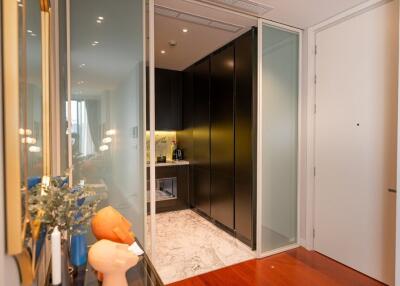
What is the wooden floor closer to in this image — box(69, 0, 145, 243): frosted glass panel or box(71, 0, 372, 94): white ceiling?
box(69, 0, 145, 243): frosted glass panel

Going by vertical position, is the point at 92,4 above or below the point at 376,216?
above

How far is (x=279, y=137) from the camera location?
9.96ft

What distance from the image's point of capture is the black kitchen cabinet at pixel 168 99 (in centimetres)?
452

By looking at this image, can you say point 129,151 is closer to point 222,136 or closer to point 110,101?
point 110,101

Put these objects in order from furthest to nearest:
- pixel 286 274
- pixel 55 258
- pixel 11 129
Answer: pixel 286 274 < pixel 55 258 < pixel 11 129

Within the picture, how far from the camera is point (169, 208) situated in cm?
444

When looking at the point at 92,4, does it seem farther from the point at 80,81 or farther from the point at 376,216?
the point at 376,216

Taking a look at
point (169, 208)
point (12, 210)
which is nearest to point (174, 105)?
point (169, 208)

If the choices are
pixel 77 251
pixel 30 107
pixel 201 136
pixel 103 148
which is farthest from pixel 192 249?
pixel 30 107

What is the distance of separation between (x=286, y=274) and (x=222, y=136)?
1.95 meters

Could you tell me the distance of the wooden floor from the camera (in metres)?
2.34

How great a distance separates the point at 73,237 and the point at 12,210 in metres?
0.57

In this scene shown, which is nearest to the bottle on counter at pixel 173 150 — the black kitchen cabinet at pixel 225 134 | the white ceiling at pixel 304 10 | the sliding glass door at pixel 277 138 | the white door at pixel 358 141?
the black kitchen cabinet at pixel 225 134

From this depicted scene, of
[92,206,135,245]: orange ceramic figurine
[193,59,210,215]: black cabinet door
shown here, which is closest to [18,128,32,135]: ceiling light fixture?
[92,206,135,245]: orange ceramic figurine
